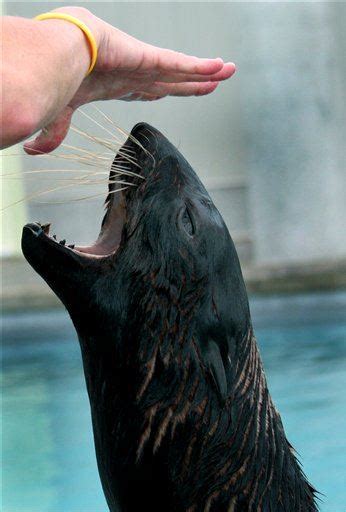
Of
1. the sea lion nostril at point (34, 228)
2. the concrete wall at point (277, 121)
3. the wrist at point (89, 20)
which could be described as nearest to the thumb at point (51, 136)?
the sea lion nostril at point (34, 228)

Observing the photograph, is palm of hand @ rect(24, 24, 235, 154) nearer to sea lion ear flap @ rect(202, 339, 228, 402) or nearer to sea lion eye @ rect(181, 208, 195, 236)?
sea lion eye @ rect(181, 208, 195, 236)

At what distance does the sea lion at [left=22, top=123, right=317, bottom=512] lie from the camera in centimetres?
243

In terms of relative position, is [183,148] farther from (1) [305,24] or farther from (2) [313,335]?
(2) [313,335]

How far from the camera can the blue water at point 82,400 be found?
25.3 feet

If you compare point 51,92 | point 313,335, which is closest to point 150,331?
point 51,92

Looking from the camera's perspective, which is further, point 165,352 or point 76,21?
point 165,352

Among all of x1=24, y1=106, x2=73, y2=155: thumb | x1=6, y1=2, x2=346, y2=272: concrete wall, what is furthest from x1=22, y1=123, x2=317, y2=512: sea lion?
x1=6, y1=2, x2=346, y2=272: concrete wall

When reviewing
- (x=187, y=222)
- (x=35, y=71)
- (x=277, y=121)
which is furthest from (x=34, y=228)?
(x=277, y=121)

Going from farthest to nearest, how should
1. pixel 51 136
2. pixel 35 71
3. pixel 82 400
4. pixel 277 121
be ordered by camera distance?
pixel 277 121 < pixel 82 400 < pixel 51 136 < pixel 35 71

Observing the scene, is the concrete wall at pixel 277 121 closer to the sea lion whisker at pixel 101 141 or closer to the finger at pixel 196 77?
the sea lion whisker at pixel 101 141

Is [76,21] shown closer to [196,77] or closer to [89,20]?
[89,20]

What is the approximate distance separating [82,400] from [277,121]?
4.92 meters

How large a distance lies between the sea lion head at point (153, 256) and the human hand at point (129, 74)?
0.20 m

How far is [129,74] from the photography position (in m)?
2.16
